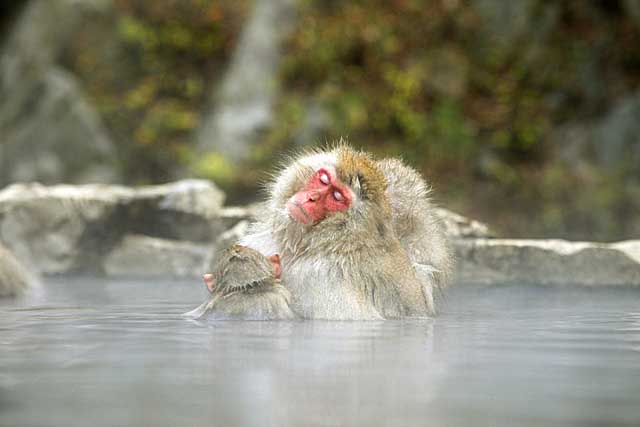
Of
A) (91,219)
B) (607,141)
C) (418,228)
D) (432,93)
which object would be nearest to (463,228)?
(418,228)

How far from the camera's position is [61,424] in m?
2.63

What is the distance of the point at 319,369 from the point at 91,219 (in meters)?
5.73

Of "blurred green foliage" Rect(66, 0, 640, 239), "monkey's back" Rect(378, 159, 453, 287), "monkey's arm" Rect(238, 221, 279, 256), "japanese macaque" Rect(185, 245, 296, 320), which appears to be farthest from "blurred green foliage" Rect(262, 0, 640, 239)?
"japanese macaque" Rect(185, 245, 296, 320)

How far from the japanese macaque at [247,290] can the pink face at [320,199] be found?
0.30 metres

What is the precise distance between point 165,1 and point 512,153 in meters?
5.51

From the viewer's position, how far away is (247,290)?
5480 mm

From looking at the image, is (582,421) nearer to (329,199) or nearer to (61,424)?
(61,424)

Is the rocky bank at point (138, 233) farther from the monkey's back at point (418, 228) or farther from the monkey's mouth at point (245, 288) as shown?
the monkey's mouth at point (245, 288)

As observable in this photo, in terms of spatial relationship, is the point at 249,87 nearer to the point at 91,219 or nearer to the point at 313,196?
the point at 91,219

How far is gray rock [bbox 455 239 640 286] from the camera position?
7766mm

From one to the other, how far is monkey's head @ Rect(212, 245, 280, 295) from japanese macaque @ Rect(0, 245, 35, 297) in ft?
7.11

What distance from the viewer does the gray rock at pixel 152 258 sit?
9.12 m

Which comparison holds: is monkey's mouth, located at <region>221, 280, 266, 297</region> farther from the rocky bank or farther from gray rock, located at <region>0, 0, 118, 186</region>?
gray rock, located at <region>0, 0, 118, 186</region>

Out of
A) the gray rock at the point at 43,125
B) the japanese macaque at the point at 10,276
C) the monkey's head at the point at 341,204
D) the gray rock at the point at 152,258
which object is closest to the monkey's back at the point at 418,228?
the monkey's head at the point at 341,204
